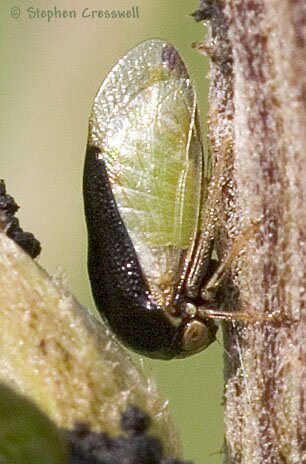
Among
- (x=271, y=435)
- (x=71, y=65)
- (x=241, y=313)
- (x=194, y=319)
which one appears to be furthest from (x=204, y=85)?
(x=271, y=435)

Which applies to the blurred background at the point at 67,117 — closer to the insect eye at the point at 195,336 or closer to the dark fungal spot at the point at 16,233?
the insect eye at the point at 195,336

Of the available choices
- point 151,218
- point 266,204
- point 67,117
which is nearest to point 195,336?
point 151,218

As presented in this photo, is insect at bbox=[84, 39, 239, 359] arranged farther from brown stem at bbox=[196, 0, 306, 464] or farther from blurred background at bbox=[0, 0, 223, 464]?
blurred background at bbox=[0, 0, 223, 464]

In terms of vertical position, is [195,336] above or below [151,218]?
below

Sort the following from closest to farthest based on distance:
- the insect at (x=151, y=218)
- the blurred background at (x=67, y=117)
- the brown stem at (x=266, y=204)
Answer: the brown stem at (x=266, y=204)
the insect at (x=151, y=218)
the blurred background at (x=67, y=117)

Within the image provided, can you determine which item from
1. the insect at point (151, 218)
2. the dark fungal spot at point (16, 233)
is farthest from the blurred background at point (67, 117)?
the dark fungal spot at point (16, 233)

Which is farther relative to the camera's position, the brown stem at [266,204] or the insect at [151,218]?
the insect at [151,218]

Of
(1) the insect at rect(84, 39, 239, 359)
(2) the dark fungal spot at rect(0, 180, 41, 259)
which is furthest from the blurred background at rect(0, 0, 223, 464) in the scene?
(2) the dark fungal spot at rect(0, 180, 41, 259)

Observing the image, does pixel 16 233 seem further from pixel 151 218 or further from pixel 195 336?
pixel 195 336
